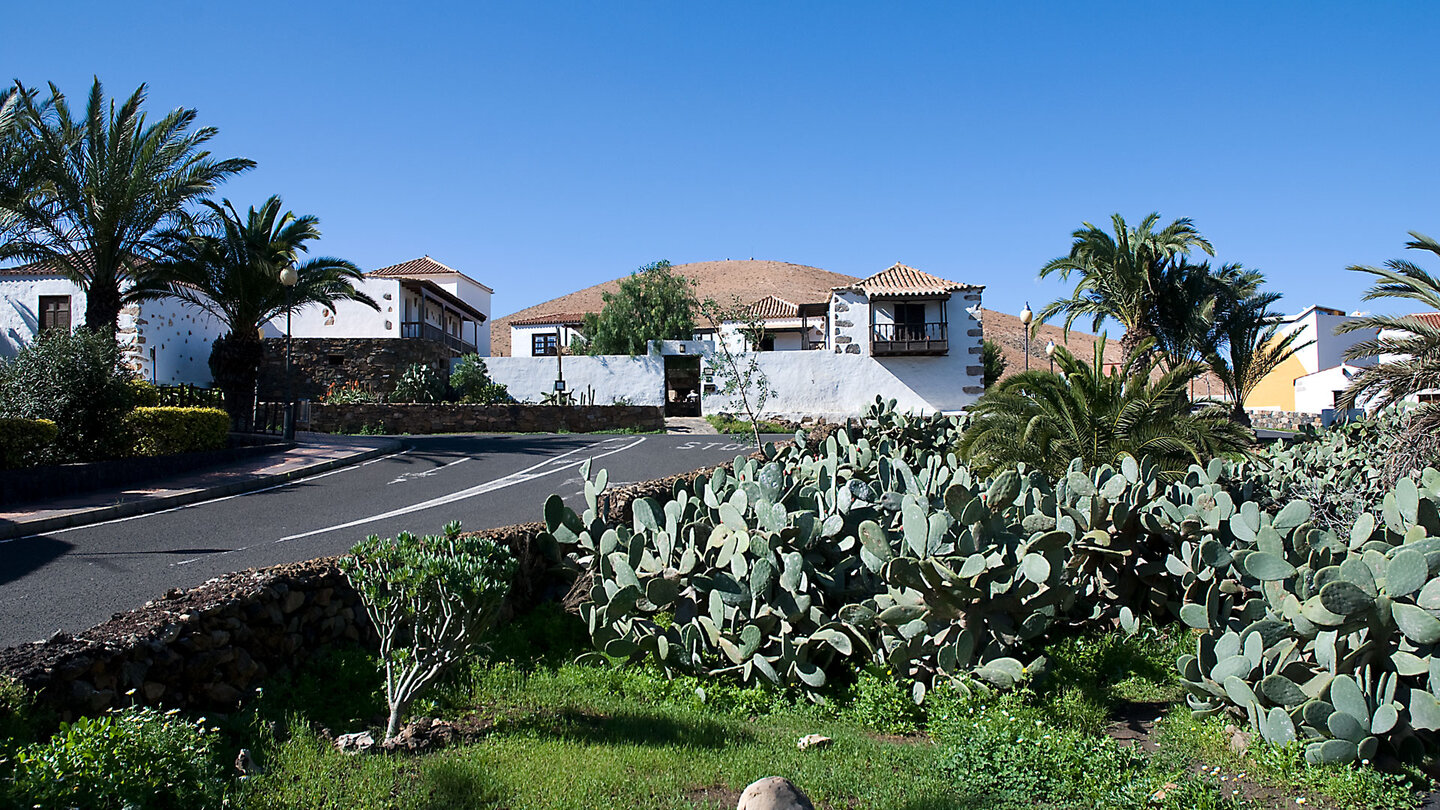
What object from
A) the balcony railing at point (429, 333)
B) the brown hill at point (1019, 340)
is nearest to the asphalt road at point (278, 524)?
the balcony railing at point (429, 333)

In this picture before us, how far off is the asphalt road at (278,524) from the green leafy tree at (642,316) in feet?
72.7

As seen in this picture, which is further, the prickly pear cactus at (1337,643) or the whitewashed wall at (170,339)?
the whitewashed wall at (170,339)

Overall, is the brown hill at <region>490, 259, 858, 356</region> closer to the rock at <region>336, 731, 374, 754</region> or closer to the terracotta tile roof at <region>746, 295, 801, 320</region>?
the terracotta tile roof at <region>746, 295, 801, 320</region>

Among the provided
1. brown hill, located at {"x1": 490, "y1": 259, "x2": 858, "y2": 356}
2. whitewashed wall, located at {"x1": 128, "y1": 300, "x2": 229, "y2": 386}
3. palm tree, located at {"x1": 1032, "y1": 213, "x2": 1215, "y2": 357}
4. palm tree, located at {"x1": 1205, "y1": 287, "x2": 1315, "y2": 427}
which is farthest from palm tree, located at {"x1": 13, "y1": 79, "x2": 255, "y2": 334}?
brown hill, located at {"x1": 490, "y1": 259, "x2": 858, "y2": 356}

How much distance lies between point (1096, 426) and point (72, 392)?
14783mm

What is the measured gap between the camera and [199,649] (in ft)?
15.1

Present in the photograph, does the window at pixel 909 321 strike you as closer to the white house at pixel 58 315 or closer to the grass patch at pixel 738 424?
the grass patch at pixel 738 424

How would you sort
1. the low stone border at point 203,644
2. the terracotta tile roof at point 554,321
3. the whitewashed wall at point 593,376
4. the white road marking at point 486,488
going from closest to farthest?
the low stone border at point 203,644 → the white road marking at point 486,488 → the whitewashed wall at point 593,376 → the terracotta tile roof at point 554,321

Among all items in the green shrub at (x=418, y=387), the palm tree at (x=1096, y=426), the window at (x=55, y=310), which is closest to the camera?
the palm tree at (x=1096, y=426)

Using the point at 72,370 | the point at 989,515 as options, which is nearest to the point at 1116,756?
the point at 989,515

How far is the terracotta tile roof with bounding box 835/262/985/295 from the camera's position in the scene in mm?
32875

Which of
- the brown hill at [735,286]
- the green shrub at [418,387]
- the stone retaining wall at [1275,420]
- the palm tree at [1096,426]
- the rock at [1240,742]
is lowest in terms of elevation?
the rock at [1240,742]

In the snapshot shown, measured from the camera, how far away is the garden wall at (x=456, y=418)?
25719mm

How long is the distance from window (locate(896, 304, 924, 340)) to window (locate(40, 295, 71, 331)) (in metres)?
27.6
